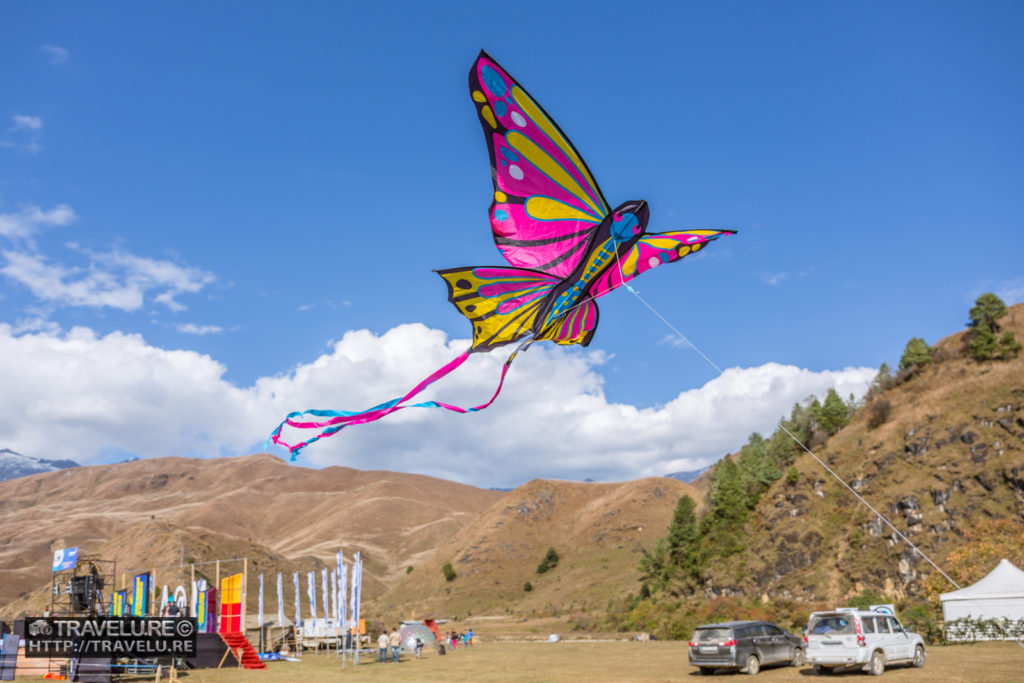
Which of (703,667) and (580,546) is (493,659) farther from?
(580,546)

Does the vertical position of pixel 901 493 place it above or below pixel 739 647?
above

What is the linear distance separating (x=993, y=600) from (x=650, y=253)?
2455cm

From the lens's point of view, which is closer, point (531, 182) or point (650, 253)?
point (531, 182)

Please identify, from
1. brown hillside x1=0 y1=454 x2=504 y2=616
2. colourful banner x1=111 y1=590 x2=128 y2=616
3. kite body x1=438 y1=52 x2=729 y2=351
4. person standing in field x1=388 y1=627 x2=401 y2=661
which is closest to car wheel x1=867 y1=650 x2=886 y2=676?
kite body x1=438 y1=52 x2=729 y2=351

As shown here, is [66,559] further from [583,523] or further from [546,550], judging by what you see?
[583,523]

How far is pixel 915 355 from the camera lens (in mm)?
63406

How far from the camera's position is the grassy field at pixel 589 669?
17047mm

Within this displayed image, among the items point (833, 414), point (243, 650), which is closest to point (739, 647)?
point (243, 650)

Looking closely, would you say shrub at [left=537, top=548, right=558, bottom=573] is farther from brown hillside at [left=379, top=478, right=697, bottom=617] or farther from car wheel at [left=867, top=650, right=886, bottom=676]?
car wheel at [left=867, top=650, right=886, bottom=676]

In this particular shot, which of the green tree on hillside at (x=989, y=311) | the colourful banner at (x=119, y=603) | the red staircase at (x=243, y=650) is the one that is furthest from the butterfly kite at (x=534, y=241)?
the green tree on hillside at (x=989, y=311)

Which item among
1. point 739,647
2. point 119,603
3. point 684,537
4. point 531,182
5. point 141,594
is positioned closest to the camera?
point 531,182

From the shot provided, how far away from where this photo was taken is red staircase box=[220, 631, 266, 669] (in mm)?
26641

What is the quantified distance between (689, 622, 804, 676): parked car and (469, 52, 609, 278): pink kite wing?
43.3 ft

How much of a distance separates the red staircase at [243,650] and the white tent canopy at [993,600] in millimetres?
26183
